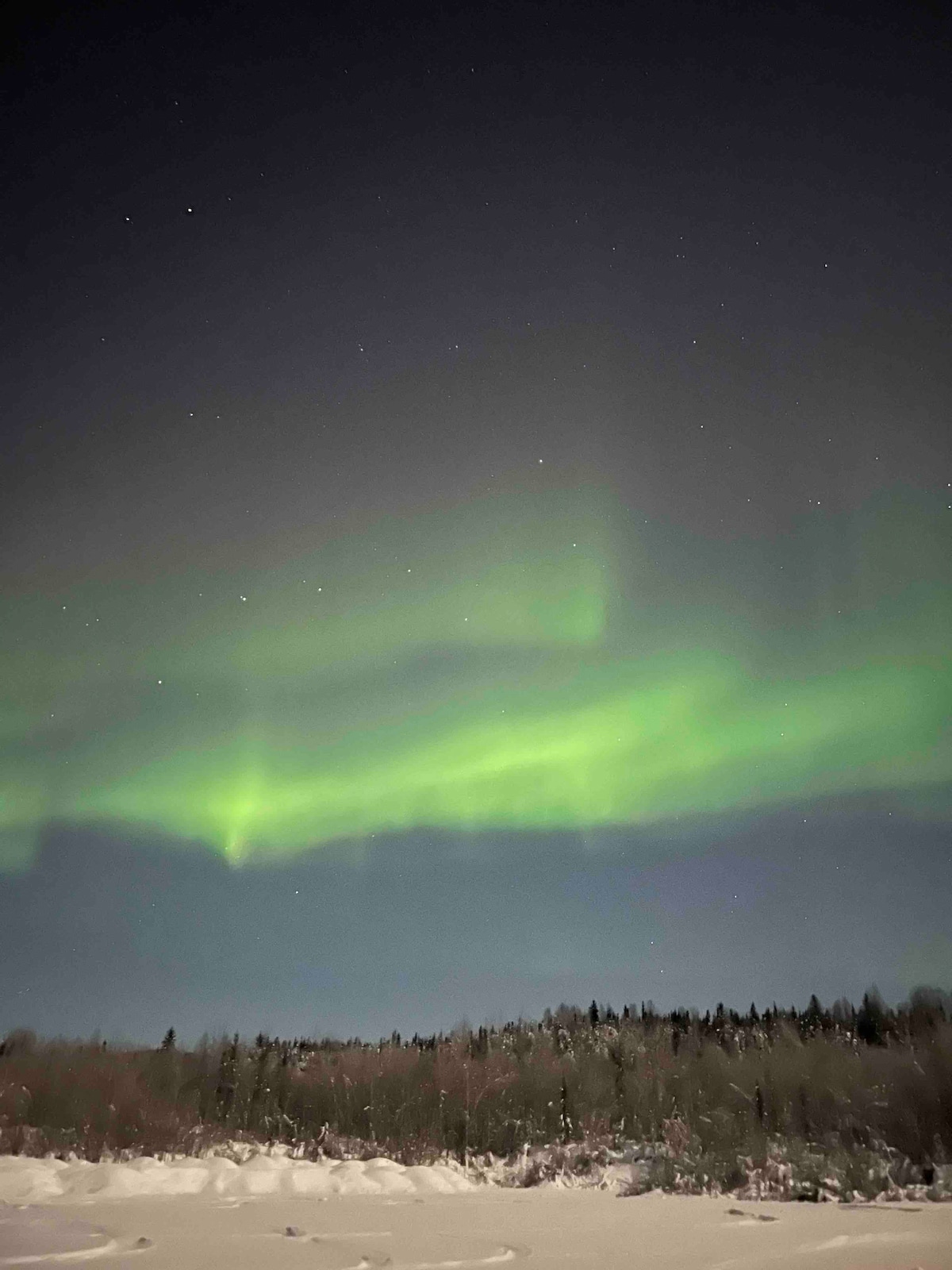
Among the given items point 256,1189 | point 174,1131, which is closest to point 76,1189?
point 256,1189

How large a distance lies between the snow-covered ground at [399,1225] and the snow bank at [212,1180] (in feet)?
0.09

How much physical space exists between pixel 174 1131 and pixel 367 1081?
128 inches

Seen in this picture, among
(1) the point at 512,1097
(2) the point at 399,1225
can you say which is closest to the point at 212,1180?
(2) the point at 399,1225

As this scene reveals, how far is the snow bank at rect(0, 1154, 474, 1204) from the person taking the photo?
8.40m

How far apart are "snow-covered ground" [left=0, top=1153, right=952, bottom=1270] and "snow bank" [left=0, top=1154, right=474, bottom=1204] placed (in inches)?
1.0

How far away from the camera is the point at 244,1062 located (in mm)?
15820

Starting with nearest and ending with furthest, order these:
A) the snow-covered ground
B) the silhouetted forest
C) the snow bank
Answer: the snow-covered ground, the snow bank, the silhouetted forest

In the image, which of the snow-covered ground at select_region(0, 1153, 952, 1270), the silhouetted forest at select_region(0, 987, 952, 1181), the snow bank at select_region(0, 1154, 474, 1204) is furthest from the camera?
the silhouetted forest at select_region(0, 987, 952, 1181)

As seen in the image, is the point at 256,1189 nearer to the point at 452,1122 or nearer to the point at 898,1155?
the point at 452,1122

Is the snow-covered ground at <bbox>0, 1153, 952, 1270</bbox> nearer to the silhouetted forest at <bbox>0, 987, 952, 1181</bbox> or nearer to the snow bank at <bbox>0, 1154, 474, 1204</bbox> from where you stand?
the snow bank at <bbox>0, 1154, 474, 1204</bbox>

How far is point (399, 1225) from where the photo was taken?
6.66 metres

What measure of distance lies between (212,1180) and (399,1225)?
10.6ft

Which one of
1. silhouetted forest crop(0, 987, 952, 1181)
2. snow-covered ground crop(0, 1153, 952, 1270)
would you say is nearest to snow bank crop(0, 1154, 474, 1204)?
snow-covered ground crop(0, 1153, 952, 1270)

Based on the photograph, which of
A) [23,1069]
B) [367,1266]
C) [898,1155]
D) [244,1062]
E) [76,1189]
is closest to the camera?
[367,1266]
